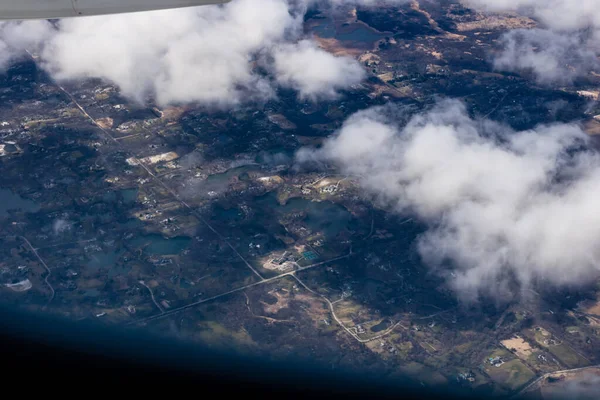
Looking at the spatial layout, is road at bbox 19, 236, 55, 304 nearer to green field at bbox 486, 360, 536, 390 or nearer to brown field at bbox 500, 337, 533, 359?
green field at bbox 486, 360, 536, 390

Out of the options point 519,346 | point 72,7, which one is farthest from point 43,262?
point 72,7

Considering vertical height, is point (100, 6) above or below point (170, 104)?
above

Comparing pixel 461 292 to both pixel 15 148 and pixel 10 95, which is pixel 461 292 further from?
pixel 10 95

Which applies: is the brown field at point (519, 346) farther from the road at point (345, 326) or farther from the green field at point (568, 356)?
the road at point (345, 326)

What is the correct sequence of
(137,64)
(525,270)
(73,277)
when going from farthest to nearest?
1. (137,64)
2. (525,270)
3. (73,277)

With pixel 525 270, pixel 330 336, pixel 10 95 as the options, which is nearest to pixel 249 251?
Result: pixel 330 336

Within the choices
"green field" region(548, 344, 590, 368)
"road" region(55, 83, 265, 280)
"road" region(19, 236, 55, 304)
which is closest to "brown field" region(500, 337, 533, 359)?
"green field" region(548, 344, 590, 368)

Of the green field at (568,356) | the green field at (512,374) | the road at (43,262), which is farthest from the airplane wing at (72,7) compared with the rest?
the green field at (568,356)

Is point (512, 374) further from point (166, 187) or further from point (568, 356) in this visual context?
point (166, 187)
